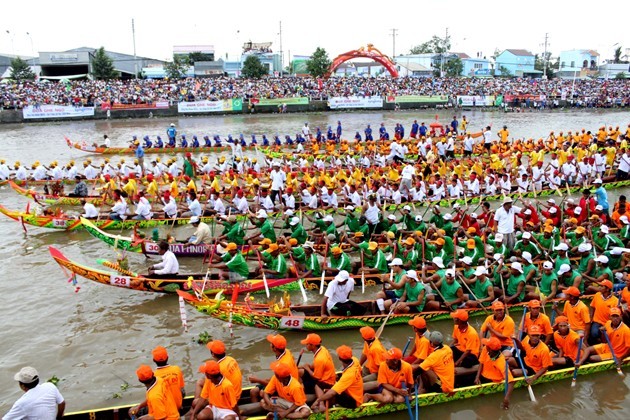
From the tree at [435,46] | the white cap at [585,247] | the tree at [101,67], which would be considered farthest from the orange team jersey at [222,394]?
the tree at [435,46]

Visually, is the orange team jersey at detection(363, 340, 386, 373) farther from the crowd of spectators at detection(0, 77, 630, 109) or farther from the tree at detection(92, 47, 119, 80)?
the tree at detection(92, 47, 119, 80)

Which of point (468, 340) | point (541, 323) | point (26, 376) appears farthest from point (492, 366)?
point (26, 376)

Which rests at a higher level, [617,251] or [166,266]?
[617,251]

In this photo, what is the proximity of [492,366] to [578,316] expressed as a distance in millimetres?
1859

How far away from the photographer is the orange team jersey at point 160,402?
551 cm

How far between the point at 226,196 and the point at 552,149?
15492 millimetres

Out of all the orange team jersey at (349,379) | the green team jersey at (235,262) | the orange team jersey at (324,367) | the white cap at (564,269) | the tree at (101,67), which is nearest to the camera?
the orange team jersey at (349,379)

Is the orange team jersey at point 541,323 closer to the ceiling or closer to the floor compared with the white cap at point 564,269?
closer to the floor

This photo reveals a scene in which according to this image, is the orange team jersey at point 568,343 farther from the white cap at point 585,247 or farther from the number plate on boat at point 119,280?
the number plate on boat at point 119,280

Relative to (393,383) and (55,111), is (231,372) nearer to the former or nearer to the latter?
(393,383)

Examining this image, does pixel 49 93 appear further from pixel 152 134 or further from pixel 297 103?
pixel 297 103

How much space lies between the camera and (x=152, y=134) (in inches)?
1307

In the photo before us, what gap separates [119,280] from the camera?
31.4 feet

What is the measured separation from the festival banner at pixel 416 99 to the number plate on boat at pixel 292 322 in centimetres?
3975
